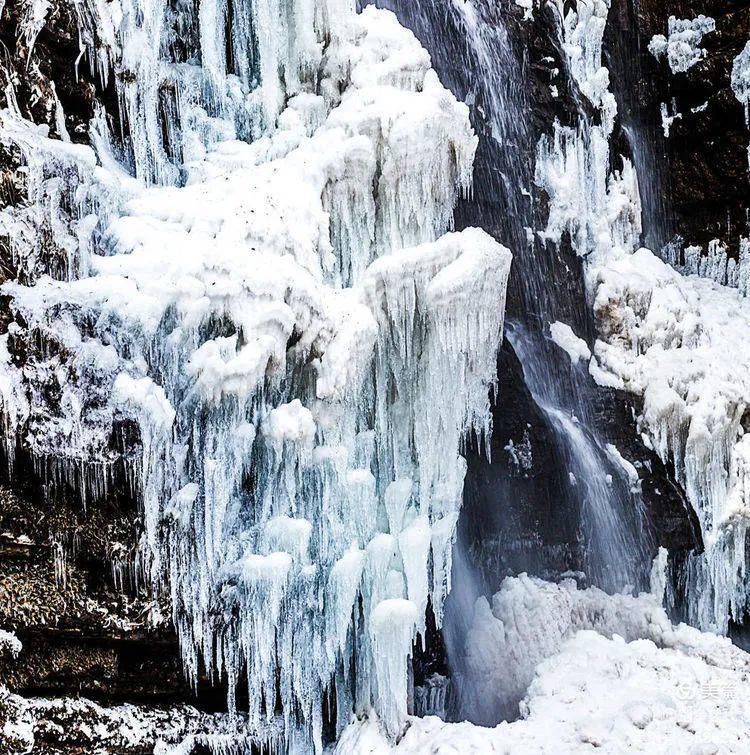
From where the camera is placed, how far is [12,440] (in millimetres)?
5559

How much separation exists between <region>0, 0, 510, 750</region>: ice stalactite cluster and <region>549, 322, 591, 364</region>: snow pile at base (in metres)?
2.31

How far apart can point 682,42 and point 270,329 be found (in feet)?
26.5

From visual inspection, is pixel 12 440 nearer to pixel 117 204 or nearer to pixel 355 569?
pixel 117 204

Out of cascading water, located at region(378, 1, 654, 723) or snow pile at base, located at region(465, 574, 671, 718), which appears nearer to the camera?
snow pile at base, located at region(465, 574, 671, 718)

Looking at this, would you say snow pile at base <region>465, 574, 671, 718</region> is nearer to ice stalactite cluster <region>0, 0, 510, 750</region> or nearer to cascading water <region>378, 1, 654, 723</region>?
cascading water <region>378, 1, 654, 723</region>

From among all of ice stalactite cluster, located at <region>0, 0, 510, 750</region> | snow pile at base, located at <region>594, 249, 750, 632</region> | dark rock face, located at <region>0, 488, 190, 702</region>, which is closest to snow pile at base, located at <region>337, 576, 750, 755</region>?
ice stalactite cluster, located at <region>0, 0, 510, 750</region>

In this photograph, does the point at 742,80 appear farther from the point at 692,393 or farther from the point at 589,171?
the point at 692,393

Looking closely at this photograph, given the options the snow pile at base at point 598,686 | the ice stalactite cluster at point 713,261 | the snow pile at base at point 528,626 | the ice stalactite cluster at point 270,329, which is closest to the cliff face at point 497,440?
the ice stalactite cluster at point 713,261

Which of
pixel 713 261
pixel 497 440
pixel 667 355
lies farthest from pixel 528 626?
pixel 713 261

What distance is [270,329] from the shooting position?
5668 millimetres

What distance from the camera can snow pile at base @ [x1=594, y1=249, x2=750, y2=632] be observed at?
879 centimetres

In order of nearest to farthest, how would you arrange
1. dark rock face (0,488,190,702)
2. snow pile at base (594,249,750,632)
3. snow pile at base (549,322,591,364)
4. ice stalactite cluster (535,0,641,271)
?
1. dark rock face (0,488,190,702)
2. snow pile at base (594,249,750,632)
3. snow pile at base (549,322,591,364)
4. ice stalactite cluster (535,0,641,271)

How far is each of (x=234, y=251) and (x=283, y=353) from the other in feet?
2.42

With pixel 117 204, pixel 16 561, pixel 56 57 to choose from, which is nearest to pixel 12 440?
pixel 16 561
